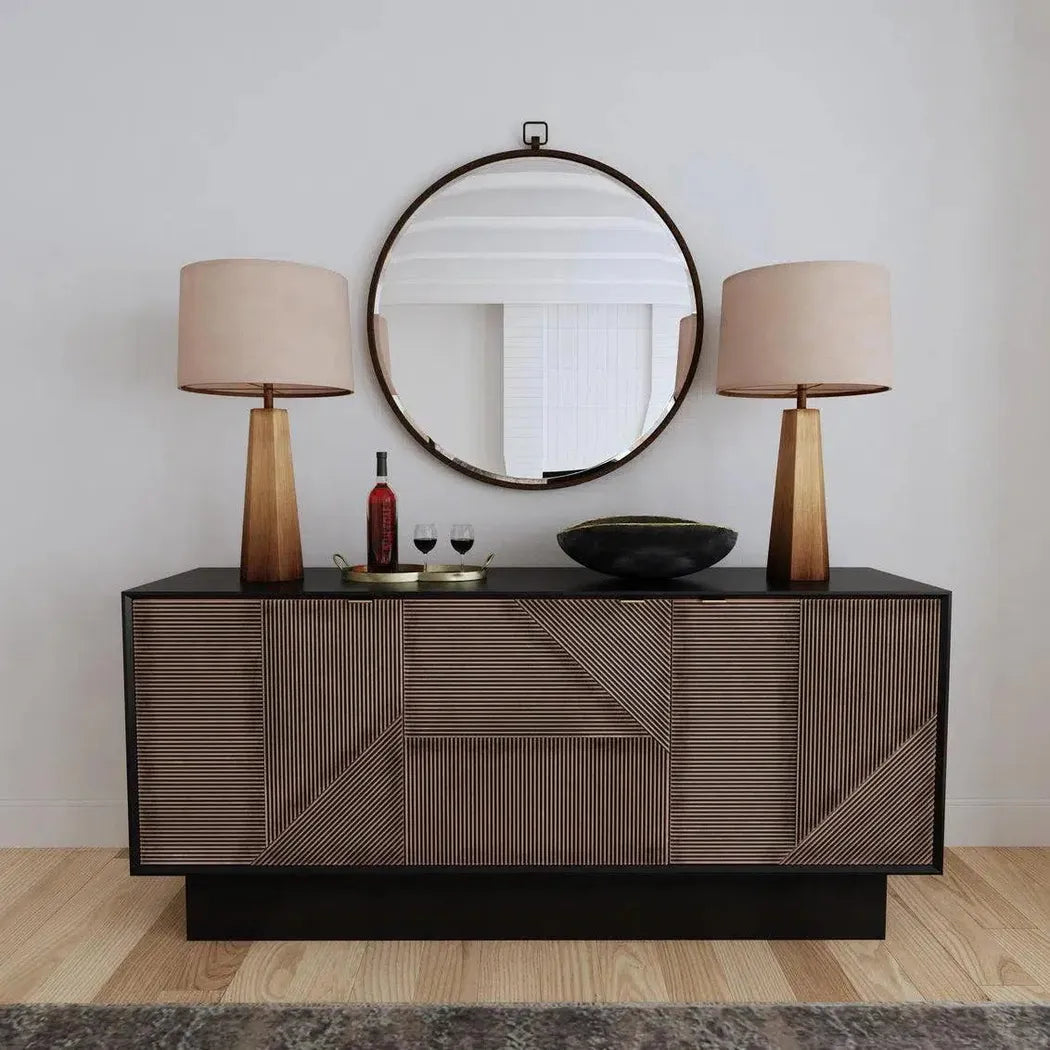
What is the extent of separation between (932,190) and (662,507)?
1132 millimetres

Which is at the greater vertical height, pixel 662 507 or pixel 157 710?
pixel 662 507

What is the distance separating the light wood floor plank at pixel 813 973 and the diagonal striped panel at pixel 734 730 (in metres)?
0.21

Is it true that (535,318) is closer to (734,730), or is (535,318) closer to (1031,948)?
(734,730)

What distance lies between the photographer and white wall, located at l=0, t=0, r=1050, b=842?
232 centimetres

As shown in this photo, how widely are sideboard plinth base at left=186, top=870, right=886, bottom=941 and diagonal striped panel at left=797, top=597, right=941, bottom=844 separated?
24 cm

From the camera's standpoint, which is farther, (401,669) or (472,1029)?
→ (401,669)

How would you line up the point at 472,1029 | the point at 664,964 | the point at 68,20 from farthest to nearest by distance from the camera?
1. the point at 68,20
2. the point at 664,964
3. the point at 472,1029

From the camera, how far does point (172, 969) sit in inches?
71.8

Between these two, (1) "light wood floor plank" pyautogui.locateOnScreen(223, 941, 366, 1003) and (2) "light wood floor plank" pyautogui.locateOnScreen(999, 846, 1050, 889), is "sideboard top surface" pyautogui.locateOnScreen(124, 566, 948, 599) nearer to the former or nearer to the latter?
(1) "light wood floor plank" pyautogui.locateOnScreen(223, 941, 366, 1003)

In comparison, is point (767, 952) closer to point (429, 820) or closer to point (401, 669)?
point (429, 820)

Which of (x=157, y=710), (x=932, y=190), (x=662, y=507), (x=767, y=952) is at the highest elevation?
(x=932, y=190)

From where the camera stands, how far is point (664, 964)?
184 centimetres

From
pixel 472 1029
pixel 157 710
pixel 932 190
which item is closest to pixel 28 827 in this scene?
pixel 157 710

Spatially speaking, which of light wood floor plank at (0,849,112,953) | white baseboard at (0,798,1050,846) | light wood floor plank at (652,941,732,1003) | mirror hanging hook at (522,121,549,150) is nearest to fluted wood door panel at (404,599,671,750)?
light wood floor plank at (652,941,732,1003)
